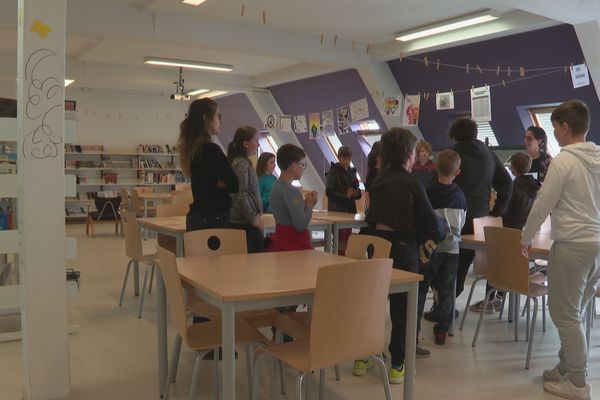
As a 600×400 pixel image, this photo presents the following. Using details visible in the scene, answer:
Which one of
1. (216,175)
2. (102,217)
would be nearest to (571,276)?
(216,175)

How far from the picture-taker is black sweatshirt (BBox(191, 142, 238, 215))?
3469 millimetres

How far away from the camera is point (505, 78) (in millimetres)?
7379

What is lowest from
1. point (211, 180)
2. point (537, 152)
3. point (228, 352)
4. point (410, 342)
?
point (410, 342)

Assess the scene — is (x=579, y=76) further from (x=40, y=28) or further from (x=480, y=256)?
(x=40, y=28)

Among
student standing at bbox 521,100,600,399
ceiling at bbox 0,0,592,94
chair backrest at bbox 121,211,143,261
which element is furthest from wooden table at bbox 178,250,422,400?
ceiling at bbox 0,0,592,94

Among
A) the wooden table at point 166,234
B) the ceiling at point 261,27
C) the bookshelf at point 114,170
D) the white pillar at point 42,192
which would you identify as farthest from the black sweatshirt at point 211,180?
the bookshelf at point 114,170

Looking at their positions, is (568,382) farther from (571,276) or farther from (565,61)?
(565,61)

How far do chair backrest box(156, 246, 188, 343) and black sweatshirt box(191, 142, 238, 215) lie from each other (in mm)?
966

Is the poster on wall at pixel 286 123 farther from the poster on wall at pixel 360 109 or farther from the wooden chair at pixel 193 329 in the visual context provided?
the wooden chair at pixel 193 329

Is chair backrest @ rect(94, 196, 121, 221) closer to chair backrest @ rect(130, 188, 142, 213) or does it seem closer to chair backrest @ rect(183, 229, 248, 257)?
chair backrest @ rect(130, 188, 142, 213)

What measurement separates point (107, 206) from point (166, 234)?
649cm

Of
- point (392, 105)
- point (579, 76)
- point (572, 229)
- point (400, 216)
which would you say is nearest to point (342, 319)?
point (400, 216)

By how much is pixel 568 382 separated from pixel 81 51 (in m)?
8.55

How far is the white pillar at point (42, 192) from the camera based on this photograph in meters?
2.82
